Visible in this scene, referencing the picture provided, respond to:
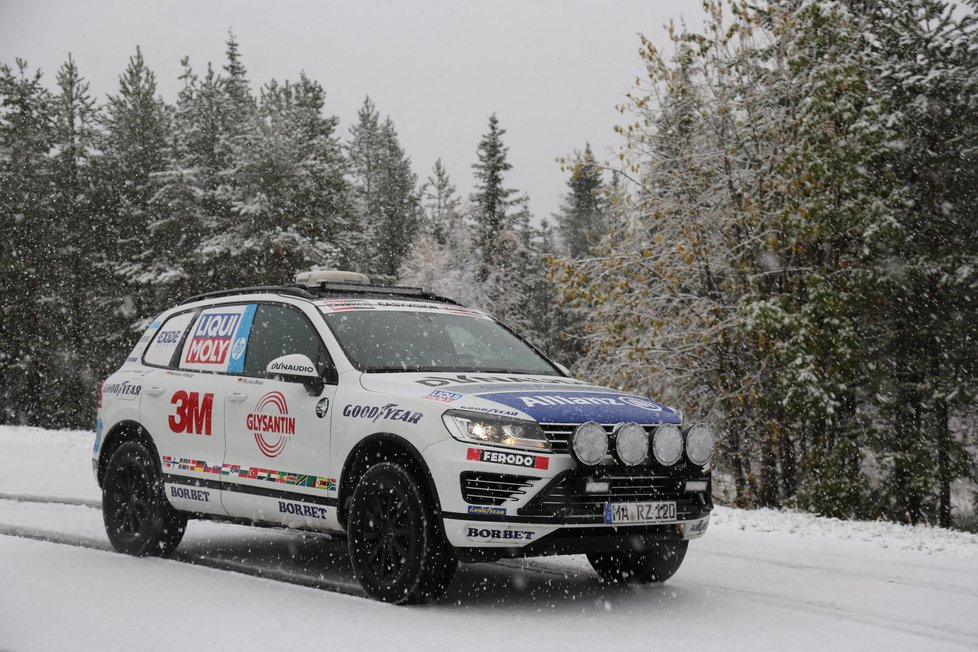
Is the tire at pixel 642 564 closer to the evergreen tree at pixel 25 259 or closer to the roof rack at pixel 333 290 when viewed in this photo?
the roof rack at pixel 333 290

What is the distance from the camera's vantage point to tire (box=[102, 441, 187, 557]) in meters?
8.58

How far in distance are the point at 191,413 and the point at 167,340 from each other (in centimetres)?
105

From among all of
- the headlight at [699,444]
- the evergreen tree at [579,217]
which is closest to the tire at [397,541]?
the headlight at [699,444]

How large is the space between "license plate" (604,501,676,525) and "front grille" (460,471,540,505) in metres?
0.55

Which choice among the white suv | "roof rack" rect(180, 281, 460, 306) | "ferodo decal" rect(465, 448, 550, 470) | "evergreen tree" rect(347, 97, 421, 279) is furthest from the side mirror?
"evergreen tree" rect(347, 97, 421, 279)

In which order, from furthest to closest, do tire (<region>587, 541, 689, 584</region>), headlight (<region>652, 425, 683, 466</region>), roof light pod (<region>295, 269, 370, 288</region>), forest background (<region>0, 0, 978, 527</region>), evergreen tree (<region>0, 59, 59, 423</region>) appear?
evergreen tree (<region>0, 59, 59, 423</region>) → forest background (<region>0, 0, 978, 527</region>) → roof light pod (<region>295, 269, 370, 288</region>) → tire (<region>587, 541, 689, 584</region>) → headlight (<region>652, 425, 683, 466</region>)

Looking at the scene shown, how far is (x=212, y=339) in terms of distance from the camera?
8586mm

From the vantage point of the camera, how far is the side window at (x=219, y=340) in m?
8.26

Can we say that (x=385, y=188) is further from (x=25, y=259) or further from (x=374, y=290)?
(x=374, y=290)

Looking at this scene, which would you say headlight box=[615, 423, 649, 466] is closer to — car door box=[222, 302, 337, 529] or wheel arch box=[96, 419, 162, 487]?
car door box=[222, 302, 337, 529]

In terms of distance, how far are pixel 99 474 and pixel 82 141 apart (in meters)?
47.2

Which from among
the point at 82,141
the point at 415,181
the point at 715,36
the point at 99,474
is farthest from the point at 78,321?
the point at 99,474

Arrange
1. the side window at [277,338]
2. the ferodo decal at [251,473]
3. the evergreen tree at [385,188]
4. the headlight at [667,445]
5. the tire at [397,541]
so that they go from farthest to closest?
the evergreen tree at [385,188], the side window at [277,338], the ferodo decal at [251,473], the headlight at [667,445], the tire at [397,541]

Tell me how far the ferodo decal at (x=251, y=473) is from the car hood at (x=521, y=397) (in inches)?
28.6
